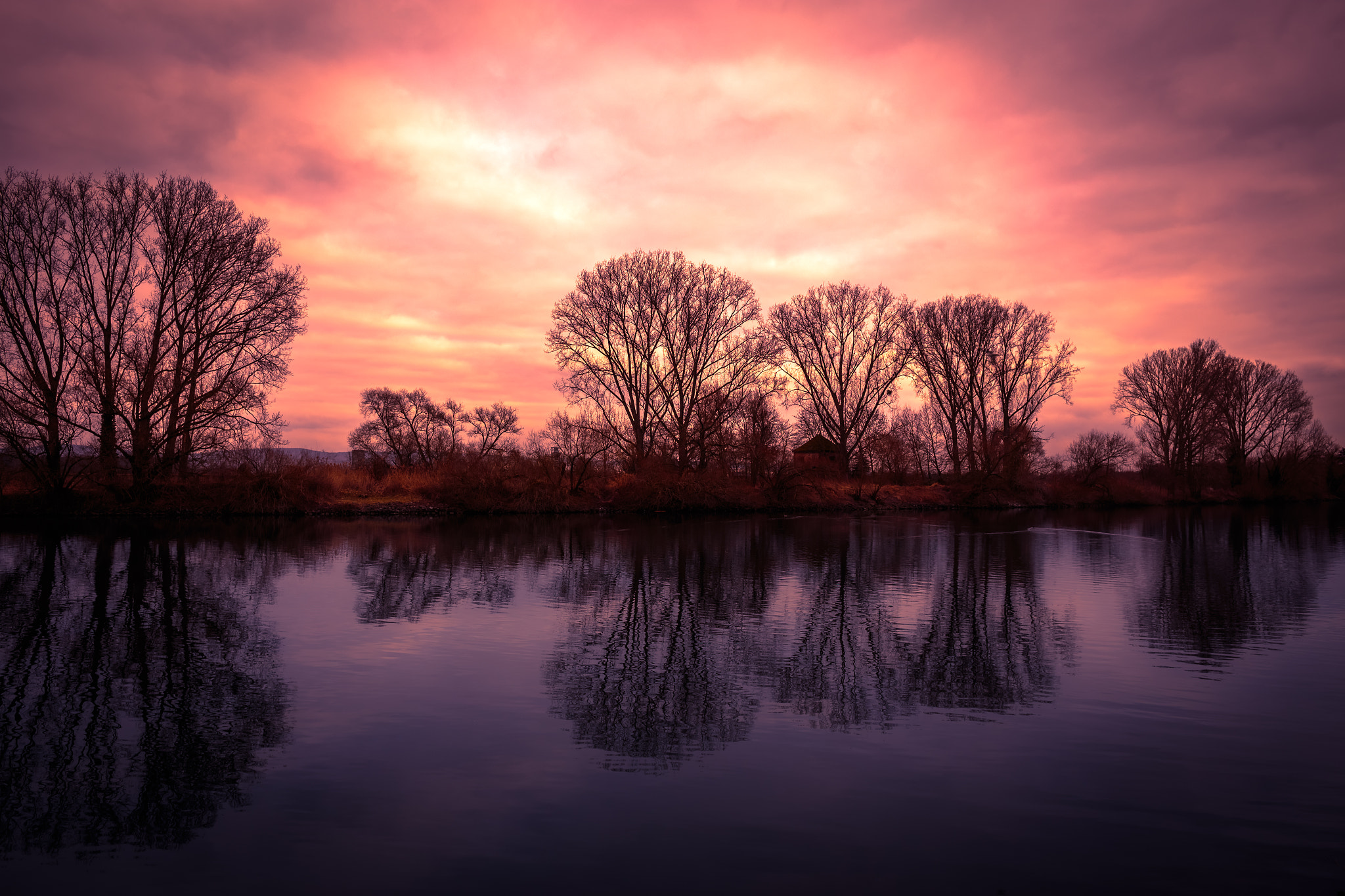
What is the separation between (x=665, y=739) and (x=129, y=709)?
4816 millimetres

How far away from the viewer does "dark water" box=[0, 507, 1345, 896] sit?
14.0 ft

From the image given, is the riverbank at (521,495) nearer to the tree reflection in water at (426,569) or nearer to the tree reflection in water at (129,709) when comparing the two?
the tree reflection in water at (426,569)

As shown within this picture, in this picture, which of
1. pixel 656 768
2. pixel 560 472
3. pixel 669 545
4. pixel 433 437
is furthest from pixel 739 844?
pixel 433 437

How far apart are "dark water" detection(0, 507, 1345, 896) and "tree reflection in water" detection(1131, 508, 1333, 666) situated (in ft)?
0.43

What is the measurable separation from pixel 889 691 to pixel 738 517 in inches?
1270

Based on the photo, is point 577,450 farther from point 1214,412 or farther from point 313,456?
point 1214,412

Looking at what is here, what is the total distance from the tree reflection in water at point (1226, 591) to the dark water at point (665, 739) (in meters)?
0.13

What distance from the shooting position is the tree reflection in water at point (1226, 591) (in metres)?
10.5

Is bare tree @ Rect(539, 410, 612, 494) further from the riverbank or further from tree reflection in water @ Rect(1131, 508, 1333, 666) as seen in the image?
tree reflection in water @ Rect(1131, 508, 1333, 666)

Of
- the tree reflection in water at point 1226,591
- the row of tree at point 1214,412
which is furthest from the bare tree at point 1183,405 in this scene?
the tree reflection in water at point 1226,591

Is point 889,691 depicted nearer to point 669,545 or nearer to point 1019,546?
point 669,545

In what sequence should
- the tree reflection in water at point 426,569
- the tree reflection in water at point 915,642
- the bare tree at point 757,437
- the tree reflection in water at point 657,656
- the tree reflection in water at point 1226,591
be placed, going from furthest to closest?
the bare tree at point 757,437, the tree reflection in water at point 426,569, the tree reflection in water at point 1226,591, the tree reflection in water at point 915,642, the tree reflection in water at point 657,656

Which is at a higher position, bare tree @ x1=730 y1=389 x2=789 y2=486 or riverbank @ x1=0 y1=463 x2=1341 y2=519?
bare tree @ x1=730 y1=389 x2=789 y2=486

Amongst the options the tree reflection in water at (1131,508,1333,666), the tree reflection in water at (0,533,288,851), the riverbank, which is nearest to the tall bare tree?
the riverbank
